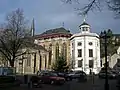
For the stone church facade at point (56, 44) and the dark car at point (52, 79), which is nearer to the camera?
the dark car at point (52, 79)

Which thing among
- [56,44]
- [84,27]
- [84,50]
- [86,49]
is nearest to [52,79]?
[84,50]

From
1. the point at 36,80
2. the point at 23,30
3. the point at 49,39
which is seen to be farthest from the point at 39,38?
the point at 36,80

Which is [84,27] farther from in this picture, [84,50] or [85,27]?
[84,50]

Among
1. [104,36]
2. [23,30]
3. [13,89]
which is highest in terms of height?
[23,30]

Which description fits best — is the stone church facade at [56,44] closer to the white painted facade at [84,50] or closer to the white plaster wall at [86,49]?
the white painted facade at [84,50]

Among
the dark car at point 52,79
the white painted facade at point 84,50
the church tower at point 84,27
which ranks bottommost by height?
the dark car at point 52,79

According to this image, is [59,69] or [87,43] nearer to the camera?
[59,69]

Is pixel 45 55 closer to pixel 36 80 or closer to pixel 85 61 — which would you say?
pixel 85 61

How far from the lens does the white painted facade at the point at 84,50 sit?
283 feet

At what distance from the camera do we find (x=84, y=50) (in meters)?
87.4

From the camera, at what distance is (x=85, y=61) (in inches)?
3388

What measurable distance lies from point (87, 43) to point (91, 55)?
13.8ft

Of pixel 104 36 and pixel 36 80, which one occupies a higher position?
pixel 104 36

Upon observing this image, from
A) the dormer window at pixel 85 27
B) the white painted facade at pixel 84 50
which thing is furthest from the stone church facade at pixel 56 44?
the dormer window at pixel 85 27
